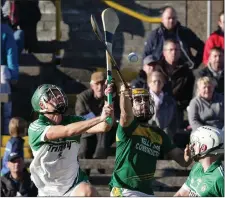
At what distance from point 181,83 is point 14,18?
305 centimetres

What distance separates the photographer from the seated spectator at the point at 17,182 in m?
12.7

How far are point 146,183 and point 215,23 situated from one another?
22.9 feet

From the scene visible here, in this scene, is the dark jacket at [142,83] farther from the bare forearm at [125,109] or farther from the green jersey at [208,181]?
the green jersey at [208,181]

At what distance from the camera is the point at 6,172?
12945 millimetres

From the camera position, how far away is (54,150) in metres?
9.78

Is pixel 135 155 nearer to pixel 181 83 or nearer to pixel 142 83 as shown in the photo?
pixel 142 83

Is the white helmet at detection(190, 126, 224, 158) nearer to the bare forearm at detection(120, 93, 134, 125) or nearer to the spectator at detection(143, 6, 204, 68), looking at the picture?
the bare forearm at detection(120, 93, 134, 125)

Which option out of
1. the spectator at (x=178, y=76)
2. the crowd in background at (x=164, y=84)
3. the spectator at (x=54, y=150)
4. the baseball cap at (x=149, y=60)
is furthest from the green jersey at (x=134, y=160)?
the spectator at (x=178, y=76)

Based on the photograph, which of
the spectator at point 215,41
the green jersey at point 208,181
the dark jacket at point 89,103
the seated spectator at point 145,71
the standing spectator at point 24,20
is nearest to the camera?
the green jersey at point 208,181

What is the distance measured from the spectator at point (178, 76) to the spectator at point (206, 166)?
4.09 m

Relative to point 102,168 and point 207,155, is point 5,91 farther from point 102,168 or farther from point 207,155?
point 207,155

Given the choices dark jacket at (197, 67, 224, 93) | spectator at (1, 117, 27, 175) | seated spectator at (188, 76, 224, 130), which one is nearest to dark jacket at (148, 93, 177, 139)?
seated spectator at (188, 76, 224, 130)

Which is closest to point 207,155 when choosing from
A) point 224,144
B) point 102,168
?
point 224,144

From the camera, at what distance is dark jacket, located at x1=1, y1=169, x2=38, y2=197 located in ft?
41.5
